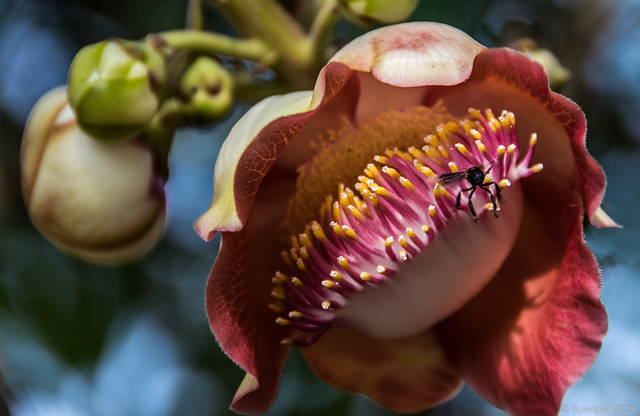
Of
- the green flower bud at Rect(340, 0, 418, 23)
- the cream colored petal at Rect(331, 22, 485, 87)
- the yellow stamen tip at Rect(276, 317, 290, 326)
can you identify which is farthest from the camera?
the green flower bud at Rect(340, 0, 418, 23)

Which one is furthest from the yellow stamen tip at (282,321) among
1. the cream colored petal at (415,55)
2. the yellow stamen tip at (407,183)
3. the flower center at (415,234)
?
the cream colored petal at (415,55)

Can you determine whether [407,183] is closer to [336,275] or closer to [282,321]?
[336,275]

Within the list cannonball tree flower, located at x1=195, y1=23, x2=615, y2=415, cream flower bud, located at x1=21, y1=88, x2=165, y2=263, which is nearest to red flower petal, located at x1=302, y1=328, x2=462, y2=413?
cannonball tree flower, located at x1=195, y1=23, x2=615, y2=415

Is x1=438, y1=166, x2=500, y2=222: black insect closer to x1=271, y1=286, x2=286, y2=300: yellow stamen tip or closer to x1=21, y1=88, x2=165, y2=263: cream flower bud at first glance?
x1=271, y1=286, x2=286, y2=300: yellow stamen tip

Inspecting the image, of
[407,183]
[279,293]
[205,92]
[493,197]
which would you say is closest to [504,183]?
[493,197]

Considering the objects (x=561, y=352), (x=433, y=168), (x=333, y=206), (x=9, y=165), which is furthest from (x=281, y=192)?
(x=9, y=165)
